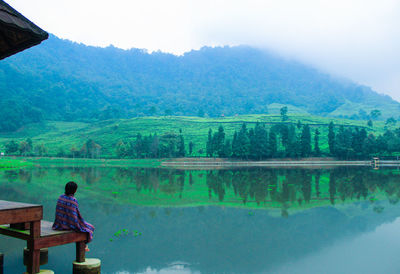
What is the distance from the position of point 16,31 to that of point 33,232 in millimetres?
4516

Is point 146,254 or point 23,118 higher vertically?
point 23,118

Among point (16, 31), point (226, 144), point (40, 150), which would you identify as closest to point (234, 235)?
point (16, 31)

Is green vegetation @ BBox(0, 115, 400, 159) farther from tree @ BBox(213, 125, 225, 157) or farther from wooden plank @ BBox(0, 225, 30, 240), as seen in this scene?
wooden plank @ BBox(0, 225, 30, 240)

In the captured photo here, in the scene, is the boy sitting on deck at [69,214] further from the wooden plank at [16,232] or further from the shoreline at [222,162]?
the shoreline at [222,162]

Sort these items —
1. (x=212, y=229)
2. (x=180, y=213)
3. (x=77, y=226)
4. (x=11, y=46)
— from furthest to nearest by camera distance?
(x=180, y=213)
(x=212, y=229)
(x=77, y=226)
(x=11, y=46)

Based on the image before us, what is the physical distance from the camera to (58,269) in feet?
33.7

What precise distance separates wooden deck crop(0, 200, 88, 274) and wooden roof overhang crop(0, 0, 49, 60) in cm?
348

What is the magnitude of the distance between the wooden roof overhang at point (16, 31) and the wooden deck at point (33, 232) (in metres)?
3.48

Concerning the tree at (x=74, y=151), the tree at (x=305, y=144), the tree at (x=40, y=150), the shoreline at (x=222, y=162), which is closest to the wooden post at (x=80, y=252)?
the shoreline at (x=222, y=162)

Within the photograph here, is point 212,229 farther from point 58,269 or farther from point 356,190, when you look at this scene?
point 356,190

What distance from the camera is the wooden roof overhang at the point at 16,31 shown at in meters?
5.38

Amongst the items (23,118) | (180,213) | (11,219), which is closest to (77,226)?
(11,219)

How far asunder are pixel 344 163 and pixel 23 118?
547 feet

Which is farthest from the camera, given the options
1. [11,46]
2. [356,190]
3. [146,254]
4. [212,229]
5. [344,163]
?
[344,163]
